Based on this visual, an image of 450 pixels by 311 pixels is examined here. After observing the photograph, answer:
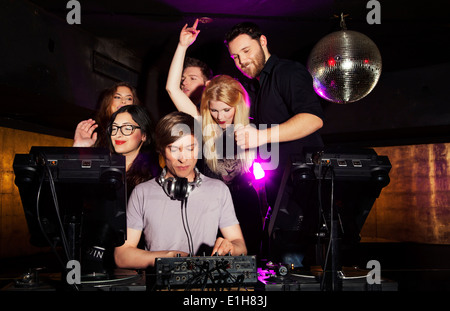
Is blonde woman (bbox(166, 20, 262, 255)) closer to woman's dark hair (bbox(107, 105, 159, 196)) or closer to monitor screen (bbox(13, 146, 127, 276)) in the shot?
woman's dark hair (bbox(107, 105, 159, 196))

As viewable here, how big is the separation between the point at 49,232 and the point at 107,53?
4.60 meters

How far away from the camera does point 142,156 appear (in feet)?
8.32

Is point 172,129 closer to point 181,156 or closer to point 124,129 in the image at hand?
point 181,156

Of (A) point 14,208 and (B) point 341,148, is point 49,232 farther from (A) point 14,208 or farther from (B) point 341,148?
(A) point 14,208

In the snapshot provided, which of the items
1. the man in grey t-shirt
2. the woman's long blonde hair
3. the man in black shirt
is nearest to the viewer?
the man in grey t-shirt

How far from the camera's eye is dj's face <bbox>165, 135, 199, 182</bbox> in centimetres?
215

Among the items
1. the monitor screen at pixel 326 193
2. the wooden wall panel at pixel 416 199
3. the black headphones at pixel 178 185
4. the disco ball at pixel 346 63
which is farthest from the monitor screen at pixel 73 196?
the wooden wall panel at pixel 416 199

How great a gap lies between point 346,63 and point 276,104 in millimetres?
769

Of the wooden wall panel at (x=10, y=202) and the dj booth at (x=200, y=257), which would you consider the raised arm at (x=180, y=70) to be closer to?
the dj booth at (x=200, y=257)

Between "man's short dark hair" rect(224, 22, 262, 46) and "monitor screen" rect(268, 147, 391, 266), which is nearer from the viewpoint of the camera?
"monitor screen" rect(268, 147, 391, 266)

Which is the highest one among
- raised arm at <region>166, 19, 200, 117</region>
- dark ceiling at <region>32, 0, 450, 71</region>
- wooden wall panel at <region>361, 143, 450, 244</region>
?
dark ceiling at <region>32, 0, 450, 71</region>

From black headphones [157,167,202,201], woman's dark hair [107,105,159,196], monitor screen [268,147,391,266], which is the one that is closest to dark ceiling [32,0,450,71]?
woman's dark hair [107,105,159,196]

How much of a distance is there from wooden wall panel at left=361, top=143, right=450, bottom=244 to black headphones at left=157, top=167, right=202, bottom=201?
255 inches
